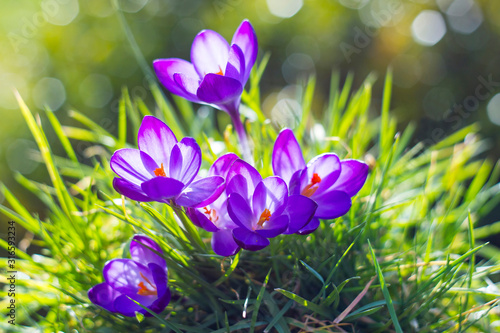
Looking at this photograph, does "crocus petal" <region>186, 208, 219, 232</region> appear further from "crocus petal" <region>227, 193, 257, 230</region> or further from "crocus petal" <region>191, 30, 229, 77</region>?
"crocus petal" <region>191, 30, 229, 77</region>

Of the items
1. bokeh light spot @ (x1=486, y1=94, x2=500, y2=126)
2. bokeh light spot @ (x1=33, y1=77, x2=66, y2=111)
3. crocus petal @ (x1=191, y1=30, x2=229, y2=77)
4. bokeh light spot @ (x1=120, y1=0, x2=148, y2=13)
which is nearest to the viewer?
crocus petal @ (x1=191, y1=30, x2=229, y2=77)

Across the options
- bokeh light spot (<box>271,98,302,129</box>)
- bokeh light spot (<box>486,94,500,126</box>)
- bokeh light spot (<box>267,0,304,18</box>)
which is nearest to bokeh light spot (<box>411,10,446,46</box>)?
bokeh light spot (<box>486,94,500,126</box>)

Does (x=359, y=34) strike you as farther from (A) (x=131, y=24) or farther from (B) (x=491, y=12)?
(A) (x=131, y=24)

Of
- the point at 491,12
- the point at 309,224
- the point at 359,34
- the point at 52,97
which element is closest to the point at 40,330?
the point at 309,224

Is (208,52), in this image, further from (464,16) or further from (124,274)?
(464,16)

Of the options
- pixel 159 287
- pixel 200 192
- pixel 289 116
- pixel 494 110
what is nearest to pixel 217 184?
pixel 200 192

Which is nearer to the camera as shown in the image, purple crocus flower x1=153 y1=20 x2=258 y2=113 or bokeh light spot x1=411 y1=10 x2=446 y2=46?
purple crocus flower x1=153 y1=20 x2=258 y2=113
